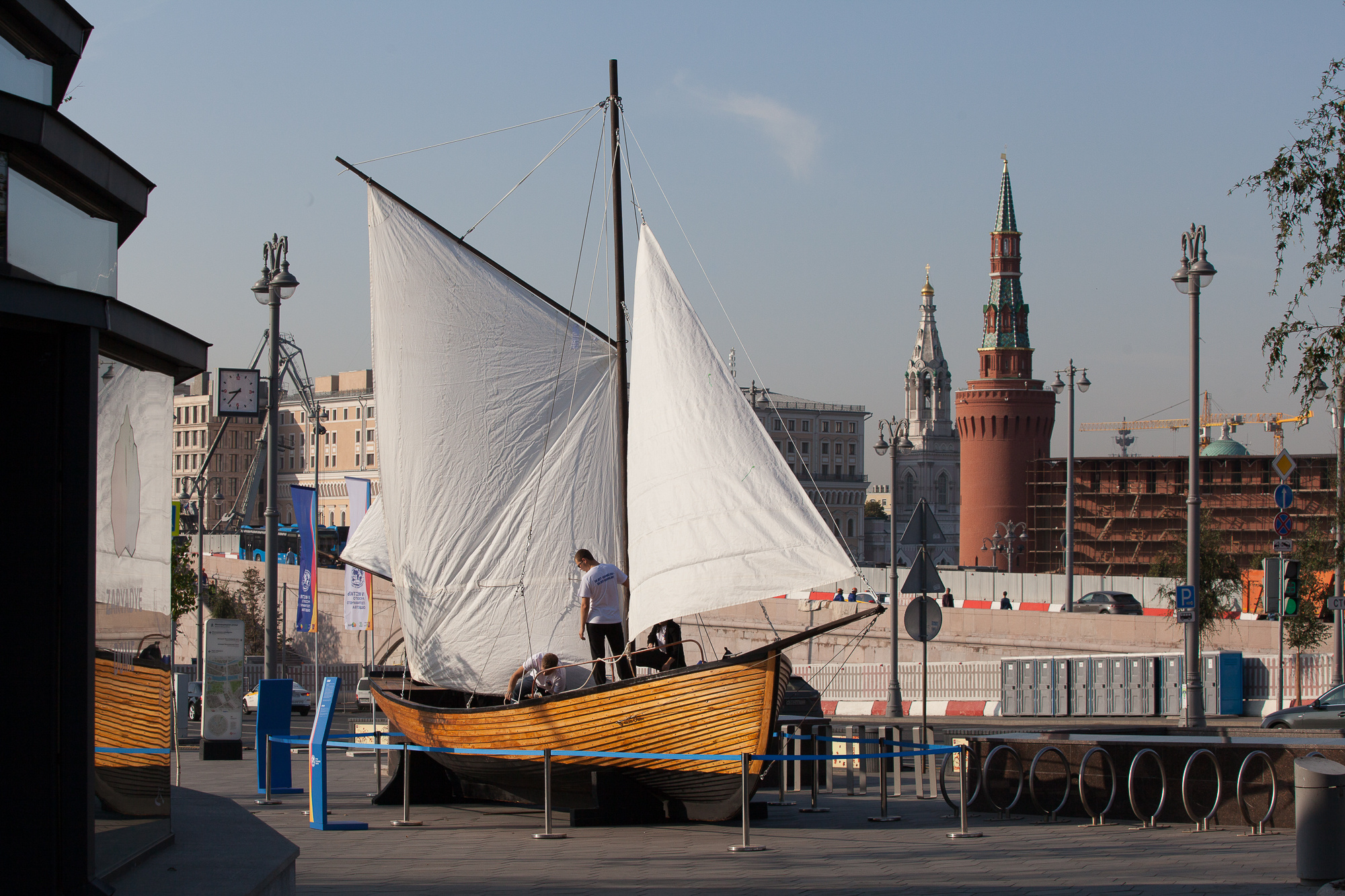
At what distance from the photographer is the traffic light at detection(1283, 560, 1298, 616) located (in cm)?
2141

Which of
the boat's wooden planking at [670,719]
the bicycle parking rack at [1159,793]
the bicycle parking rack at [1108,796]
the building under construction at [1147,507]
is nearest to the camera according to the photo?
the boat's wooden planking at [670,719]

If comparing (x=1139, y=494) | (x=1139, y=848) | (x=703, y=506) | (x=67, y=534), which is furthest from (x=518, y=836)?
(x=1139, y=494)

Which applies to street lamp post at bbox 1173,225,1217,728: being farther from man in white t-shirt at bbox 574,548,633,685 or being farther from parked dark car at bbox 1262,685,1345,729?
man in white t-shirt at bbox 574,548,633,685

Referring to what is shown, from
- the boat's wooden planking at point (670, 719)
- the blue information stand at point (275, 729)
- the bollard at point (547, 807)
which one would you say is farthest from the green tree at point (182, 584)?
the bollard at point (547, 807)

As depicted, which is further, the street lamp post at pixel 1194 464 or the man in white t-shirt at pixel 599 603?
the street lamp post at pixel 1194 464

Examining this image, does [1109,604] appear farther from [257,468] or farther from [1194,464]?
[257,468]

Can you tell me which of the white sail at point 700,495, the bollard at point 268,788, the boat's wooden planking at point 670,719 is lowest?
the bollard at point 268,788

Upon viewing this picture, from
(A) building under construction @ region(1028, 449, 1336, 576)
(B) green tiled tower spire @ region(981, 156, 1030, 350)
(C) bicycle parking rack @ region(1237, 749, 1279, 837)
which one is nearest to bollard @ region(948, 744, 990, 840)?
(C) bicycle parking rack @ region(1237, 749, 1279, 837)

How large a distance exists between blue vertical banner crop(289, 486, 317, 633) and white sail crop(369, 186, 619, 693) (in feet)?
32.4

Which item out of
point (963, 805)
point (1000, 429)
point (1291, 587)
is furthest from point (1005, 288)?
point (963, 805)

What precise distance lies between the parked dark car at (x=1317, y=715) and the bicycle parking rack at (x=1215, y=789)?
427 inches

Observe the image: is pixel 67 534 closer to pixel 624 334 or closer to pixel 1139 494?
pixel 624 334

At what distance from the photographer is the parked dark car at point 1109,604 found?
1928 inches

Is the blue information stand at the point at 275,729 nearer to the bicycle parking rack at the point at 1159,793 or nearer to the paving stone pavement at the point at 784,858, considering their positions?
the paving stone pavement at the point at 784,858
